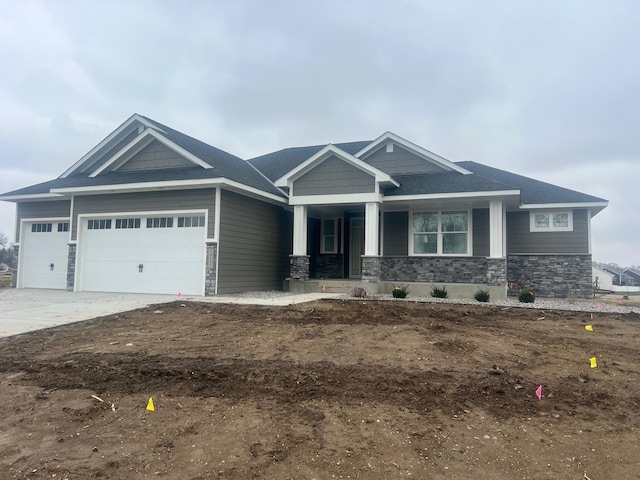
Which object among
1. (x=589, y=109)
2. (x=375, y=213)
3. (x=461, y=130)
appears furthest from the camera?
(x=461, y=130)

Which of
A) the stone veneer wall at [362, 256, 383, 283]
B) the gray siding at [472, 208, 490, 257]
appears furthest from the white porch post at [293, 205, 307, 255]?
the gray siding at [472, 208, 490, 257]

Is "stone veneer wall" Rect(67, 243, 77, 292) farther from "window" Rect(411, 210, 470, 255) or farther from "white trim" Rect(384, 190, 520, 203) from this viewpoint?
"window" Rect(411, 210, 470, 255)

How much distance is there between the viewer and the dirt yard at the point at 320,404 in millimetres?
2924

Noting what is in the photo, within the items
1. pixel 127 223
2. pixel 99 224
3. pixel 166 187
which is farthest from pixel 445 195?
pixel 99 224

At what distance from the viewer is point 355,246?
1638cm

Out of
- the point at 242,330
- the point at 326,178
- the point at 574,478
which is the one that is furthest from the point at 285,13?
the point at 574,478

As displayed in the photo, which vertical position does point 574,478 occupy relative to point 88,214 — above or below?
below

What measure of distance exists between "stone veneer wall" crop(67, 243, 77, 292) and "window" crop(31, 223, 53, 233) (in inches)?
112

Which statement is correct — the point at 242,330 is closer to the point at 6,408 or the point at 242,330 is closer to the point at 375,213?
the point at 6,408

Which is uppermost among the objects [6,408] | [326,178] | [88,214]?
[326,178]

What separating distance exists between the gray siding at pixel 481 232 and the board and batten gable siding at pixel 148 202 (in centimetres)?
854

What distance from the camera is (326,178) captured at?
1387cm

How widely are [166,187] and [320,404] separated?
10.5 meters

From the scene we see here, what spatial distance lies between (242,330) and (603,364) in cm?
527
